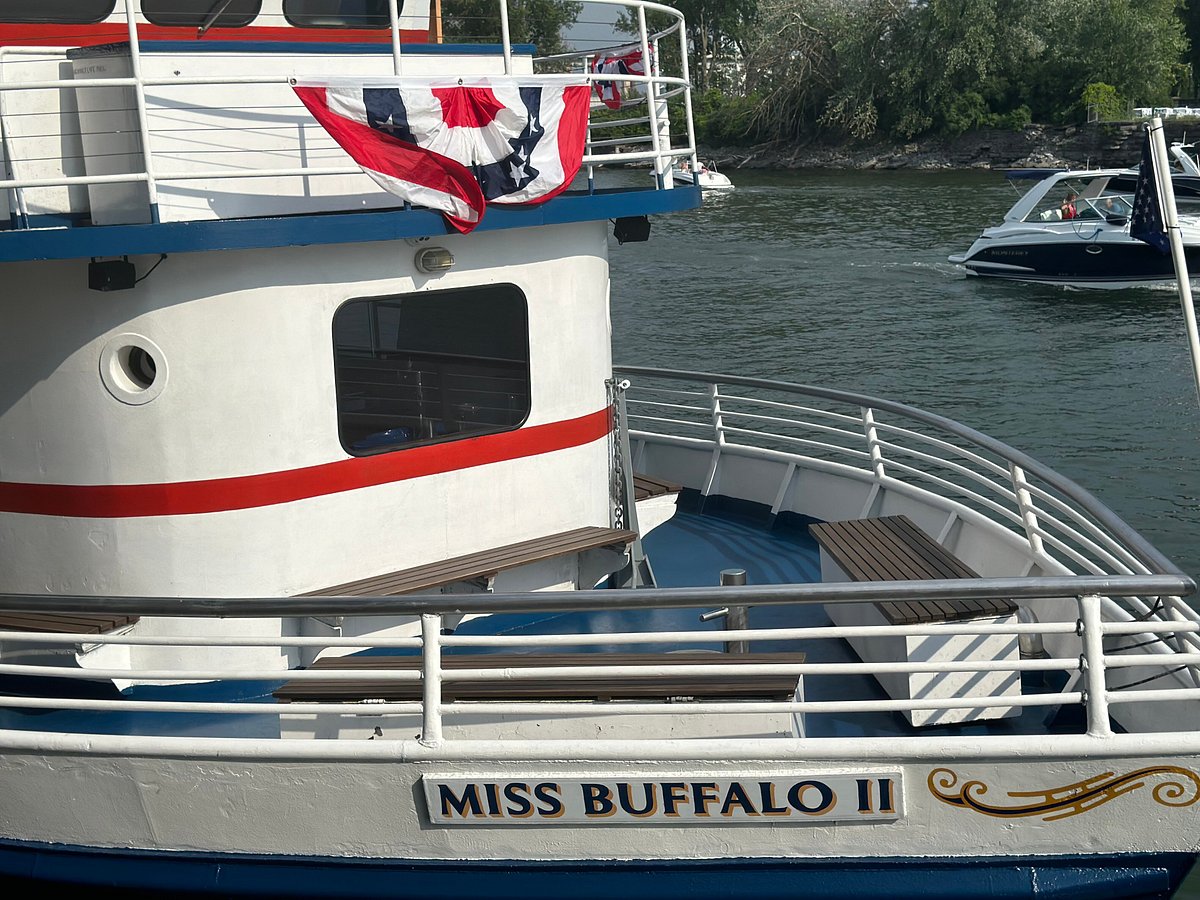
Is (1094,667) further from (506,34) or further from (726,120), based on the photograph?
(726,120)

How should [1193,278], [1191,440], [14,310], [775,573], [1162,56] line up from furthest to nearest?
[1162,56] < [1193,278] < [1191,440] < [775,573] < [14,310]

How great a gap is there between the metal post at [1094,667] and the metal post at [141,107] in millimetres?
4143

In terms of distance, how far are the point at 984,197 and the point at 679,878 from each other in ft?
165

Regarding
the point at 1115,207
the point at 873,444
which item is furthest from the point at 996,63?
the point at 873,444

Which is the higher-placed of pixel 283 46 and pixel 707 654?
pixel 283 46

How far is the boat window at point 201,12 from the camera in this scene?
7.05m

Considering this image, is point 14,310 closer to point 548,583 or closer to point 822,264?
point 548,583

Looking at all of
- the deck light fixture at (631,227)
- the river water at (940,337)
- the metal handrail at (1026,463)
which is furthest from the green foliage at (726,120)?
the deck light fixture at (631,227)

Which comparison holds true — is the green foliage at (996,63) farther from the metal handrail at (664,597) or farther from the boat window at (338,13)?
the metal handrail at (664,597)

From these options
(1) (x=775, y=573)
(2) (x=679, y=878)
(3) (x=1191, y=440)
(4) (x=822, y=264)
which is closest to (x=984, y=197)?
(4) (x=822, y=264)

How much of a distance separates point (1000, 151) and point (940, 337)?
40.0 metres

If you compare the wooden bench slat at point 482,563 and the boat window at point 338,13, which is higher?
the boat window at point 338,13

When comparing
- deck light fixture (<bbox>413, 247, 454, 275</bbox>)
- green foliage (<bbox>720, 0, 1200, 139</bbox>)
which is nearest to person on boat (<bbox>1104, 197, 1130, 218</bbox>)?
deck light fixture (<bbox>413, 247, 454, 275</bbox>)

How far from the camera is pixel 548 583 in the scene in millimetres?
7293
